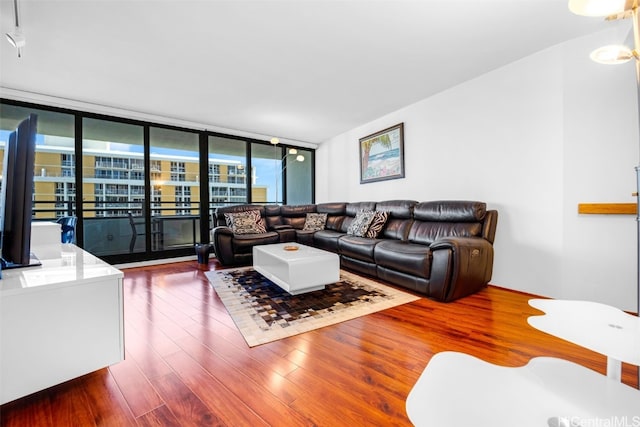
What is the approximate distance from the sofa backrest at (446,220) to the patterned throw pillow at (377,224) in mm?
408

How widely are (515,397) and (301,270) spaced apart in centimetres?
191

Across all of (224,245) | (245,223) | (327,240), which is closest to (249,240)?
(224,245)

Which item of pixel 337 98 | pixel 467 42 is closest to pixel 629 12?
pixel 467 42

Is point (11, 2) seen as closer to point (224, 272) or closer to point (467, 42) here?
point (224, 272)

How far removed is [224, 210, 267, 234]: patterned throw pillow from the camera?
421 centimetres

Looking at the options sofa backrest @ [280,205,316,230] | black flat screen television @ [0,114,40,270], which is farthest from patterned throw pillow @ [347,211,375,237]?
black flat screen television @ [0,114,40,270]

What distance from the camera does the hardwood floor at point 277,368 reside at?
3.66ft

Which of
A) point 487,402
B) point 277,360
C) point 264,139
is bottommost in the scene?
point 277,360

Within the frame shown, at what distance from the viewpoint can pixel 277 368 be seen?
1.43 metres

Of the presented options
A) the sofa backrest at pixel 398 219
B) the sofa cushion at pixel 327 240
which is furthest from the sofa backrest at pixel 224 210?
the sofa backrest at pixel 398 219

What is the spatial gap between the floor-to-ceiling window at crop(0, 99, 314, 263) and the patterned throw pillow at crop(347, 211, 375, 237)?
2375mm

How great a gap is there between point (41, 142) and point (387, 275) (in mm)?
5285

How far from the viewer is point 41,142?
12.4 ft

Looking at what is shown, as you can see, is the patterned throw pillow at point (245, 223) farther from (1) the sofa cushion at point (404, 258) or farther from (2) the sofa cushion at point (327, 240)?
(1) the sofa cushion at point (404, 258)
